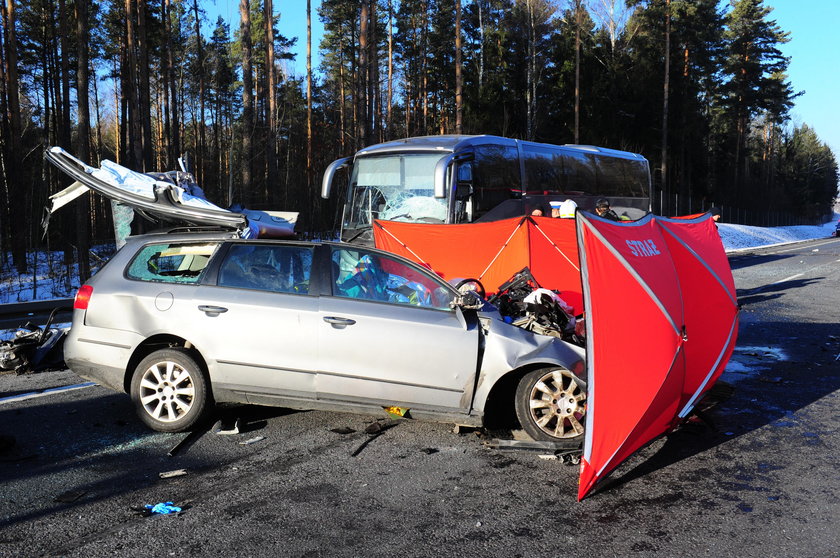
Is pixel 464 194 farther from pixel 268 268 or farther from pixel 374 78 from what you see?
pixel 374 78

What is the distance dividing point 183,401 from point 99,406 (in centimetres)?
134

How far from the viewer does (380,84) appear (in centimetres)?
4650

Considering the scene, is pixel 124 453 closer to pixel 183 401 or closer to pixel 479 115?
pixel 183 401

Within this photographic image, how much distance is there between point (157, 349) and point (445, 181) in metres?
7.61

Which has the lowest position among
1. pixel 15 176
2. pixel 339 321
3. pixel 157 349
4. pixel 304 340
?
pixel 157 349

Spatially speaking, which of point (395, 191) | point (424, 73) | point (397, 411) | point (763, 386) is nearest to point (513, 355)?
point (397, 411)

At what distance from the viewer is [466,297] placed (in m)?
5.39

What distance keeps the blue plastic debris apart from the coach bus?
8.21m

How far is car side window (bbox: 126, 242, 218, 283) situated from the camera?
593cm

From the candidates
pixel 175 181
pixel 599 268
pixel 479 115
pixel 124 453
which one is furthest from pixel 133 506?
pixel 479 115

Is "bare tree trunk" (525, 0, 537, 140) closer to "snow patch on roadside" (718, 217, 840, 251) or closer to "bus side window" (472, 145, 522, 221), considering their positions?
"snow patch on roadside" (718, 217, 840, 251)

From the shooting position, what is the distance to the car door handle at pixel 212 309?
221 inches

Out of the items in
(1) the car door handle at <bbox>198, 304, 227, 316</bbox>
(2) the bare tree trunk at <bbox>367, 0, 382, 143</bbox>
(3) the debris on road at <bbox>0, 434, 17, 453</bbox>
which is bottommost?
(3) the debris on road at <bbox>0, 434, 17, 453</bbox>

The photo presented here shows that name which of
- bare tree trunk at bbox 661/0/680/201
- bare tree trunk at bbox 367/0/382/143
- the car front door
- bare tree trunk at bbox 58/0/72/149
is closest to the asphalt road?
the car front door
